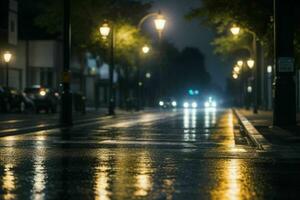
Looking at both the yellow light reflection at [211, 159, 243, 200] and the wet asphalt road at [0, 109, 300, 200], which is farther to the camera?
the wet asphalt road at [0, 109, 300, 200]

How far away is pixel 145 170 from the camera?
45.1ft

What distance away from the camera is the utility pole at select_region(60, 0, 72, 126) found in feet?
107

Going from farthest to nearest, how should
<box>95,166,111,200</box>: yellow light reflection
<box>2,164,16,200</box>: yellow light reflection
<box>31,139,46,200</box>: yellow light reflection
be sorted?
<box>31,139,46,200</box>: yellow light reflection < <box>2,164,16,200</box>: yellow light reflection < <box>95,166,111,200</box>: yellow light reflection

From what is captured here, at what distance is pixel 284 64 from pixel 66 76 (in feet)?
33.1

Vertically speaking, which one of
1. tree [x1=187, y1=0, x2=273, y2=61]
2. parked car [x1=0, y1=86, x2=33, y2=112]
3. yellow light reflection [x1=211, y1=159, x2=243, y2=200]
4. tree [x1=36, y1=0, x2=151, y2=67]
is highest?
tree [x1=36, y1=0, x2=151, y2=67]

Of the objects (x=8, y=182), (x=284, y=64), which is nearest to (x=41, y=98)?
(x=284, y=64)

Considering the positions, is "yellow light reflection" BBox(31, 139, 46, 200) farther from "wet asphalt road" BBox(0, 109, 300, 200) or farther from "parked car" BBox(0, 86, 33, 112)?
"parked car" BBox(0, 86, 33, 112)

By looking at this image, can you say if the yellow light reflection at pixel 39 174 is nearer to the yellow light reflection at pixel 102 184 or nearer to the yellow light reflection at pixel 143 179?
the yellow light reflection at pixel 102 184

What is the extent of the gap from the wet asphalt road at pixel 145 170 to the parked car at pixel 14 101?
29475 mm

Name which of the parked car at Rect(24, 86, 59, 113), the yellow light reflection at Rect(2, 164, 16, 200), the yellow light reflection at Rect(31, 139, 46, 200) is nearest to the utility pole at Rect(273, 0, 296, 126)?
the yellow light reflection at Rect(31, 139, 46, 200)

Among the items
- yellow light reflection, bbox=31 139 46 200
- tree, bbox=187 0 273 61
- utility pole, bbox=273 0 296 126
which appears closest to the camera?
yellow light reflection, bbox=31 139 46 200

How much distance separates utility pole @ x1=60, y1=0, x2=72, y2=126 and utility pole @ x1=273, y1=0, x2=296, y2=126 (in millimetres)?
9503

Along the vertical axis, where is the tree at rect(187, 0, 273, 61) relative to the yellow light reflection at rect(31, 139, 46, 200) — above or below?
above

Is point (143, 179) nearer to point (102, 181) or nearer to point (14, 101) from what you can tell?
point (102, 181)
